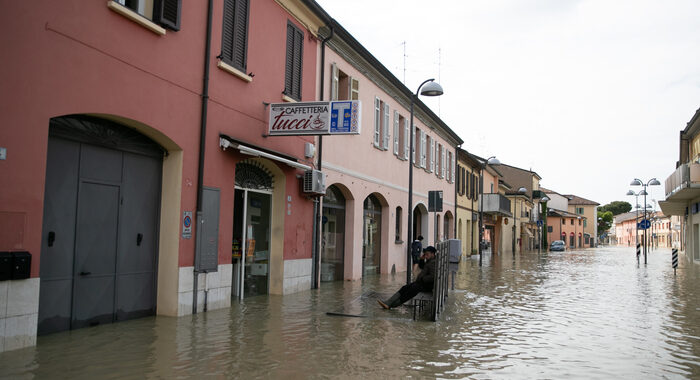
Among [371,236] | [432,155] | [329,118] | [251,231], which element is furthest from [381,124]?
[329,118]

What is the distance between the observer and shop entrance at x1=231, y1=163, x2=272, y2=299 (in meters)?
11.7

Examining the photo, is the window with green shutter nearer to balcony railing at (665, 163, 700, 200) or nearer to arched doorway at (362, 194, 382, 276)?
arched doorway at (362, 194, 382, 276)

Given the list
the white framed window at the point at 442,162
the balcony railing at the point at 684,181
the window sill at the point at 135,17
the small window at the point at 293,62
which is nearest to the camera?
the window sill at the point at 135,17

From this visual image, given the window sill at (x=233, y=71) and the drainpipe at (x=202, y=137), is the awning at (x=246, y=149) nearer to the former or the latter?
the drainpipe at (x=202, y=137)

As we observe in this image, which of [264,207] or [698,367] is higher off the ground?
[264,207]

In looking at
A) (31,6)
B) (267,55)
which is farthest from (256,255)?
(31,6)

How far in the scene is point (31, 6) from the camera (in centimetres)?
650

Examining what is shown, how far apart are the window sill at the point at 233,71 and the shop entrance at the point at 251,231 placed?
70.8 inches

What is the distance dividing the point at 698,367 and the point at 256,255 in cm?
851

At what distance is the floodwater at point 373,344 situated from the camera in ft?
20.1

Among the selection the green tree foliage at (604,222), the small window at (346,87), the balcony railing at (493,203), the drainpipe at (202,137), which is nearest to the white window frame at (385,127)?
the small window at (346,87)

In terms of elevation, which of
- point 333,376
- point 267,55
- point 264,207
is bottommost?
point 333,376

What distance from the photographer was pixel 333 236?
16.6 meters

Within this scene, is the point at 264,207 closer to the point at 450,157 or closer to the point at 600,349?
the point at 600,349
